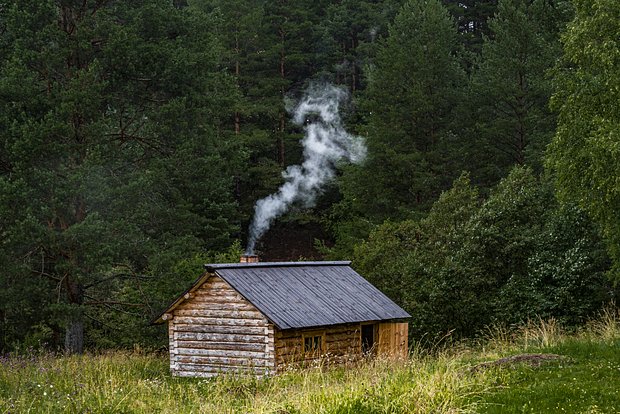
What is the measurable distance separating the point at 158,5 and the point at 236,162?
284 inches

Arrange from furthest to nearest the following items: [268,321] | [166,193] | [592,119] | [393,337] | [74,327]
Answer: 1. [166,193]
2. [74,327]
3. [393,337]
4. [268,321]
5. [592,119]

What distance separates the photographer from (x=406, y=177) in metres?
47.4

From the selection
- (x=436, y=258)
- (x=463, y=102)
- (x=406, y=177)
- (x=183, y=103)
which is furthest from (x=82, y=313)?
(x=463, y=102)

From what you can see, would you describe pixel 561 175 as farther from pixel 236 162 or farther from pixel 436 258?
pixel 236 162

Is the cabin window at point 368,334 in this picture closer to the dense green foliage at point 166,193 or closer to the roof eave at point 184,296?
the dense green foliage at point 166,193

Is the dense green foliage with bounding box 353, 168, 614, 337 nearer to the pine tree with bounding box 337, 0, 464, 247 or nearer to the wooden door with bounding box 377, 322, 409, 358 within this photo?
the wooden door with bounding box 377, 322, 409, 358

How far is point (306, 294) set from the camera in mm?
27656

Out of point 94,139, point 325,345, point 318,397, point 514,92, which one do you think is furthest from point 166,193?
point 318,397

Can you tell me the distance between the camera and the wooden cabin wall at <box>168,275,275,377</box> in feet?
84.5

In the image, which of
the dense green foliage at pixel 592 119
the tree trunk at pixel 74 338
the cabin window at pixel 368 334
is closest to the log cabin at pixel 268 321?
the cabin window at pixel 368 334

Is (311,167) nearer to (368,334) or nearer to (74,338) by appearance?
(368,334)

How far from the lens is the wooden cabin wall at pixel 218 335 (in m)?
25.8

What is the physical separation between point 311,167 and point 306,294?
30115 mm

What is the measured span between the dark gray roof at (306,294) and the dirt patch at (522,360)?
8.64 m
